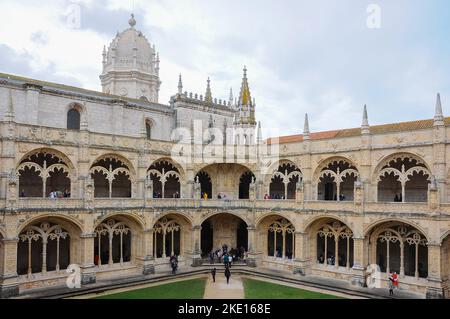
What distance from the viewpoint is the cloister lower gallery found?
92.4 feet

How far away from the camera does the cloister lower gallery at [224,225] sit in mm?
28172

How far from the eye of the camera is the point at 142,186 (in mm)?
31766

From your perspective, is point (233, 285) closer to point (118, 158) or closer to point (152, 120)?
point (118, 158)

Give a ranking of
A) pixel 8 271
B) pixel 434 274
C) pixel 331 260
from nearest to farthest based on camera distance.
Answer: pixel 8 271 → pixel 434 274 → pixel 331 260

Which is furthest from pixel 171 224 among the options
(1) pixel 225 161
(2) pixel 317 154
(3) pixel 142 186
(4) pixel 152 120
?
(2) pixel 317 154

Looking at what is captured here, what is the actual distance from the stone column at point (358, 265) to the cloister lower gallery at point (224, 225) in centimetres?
11

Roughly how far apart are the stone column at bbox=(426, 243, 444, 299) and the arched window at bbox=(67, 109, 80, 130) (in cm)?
2694

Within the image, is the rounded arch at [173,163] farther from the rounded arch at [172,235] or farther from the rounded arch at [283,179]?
the rounded arch at [283,179]

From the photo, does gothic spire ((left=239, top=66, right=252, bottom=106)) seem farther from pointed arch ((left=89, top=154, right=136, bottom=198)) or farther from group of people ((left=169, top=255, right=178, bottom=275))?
group of people ((left=169, top=255, right=178, bottom=275))

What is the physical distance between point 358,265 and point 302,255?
14.7 feet

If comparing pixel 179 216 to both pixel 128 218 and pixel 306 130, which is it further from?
pixel 306 130

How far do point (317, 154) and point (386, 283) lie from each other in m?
10.3

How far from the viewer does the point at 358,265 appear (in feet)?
94.1

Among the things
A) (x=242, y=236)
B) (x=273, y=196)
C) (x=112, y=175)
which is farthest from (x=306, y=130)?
(x=112, y=175)
